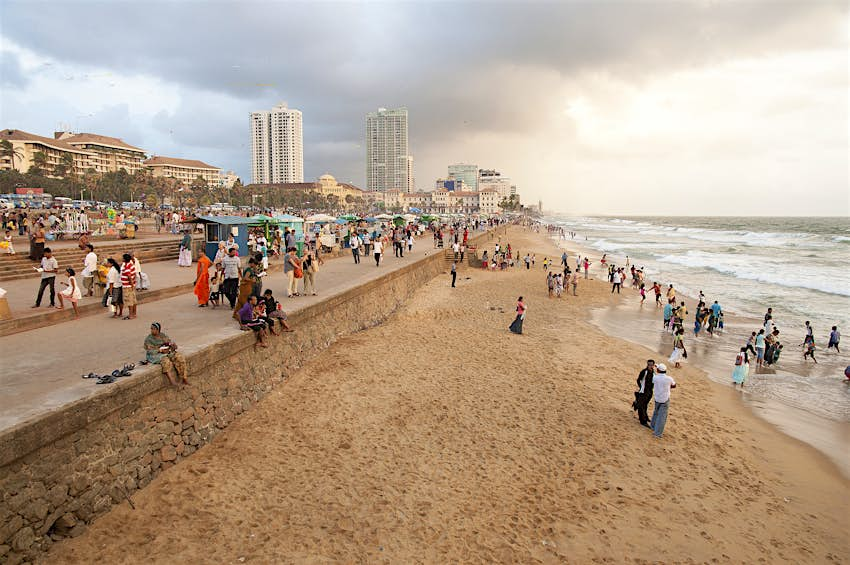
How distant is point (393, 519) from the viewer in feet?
17.5

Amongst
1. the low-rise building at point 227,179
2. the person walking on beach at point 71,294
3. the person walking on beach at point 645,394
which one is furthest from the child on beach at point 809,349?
the low-rise building at point 227,179

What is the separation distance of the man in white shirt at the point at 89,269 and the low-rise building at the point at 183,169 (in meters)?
113

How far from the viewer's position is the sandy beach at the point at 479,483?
4902 millimetres

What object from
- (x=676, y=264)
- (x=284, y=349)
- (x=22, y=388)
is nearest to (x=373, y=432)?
(x=284, y=349)

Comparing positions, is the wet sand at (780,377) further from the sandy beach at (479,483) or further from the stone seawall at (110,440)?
the stone seawall at (110,440)

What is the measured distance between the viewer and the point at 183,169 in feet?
396

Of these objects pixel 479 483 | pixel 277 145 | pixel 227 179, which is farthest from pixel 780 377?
pixel 277 145

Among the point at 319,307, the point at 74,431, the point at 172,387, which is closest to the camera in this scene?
the point at 74,431

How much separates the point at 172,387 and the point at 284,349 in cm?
320

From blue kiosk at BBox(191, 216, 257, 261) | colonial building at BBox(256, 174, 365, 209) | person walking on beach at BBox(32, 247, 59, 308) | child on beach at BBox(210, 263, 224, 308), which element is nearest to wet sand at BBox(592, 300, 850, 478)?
child on beach at BBox(210, 263, 224, 308)

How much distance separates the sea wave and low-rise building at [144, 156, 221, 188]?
108m

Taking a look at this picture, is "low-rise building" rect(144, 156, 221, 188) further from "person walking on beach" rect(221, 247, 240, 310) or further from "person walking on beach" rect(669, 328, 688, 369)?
"person walking on beach" rect(669, 328, 688, 369)

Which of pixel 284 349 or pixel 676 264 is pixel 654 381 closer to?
pixel 284 349

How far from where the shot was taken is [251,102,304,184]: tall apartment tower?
18062 cm
